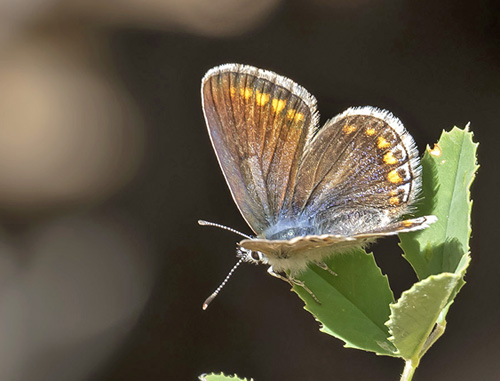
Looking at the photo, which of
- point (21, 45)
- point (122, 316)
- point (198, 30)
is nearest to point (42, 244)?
point (122, 316)

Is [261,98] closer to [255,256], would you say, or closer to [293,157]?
[293,157]

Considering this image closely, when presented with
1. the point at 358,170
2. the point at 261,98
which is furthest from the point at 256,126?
the point at 358,170

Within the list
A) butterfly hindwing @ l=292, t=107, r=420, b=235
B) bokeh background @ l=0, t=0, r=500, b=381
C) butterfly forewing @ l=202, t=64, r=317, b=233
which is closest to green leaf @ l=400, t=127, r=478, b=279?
butterfly hindwing @ l=292, t=107, r=420, b=235

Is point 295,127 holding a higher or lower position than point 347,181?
higher

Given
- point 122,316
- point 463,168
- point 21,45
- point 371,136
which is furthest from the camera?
point 21,45

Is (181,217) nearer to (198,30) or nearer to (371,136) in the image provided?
(198,30)
